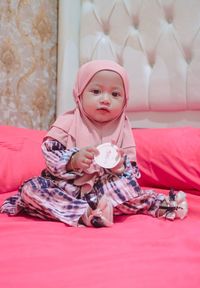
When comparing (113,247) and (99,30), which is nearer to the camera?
(113,247)

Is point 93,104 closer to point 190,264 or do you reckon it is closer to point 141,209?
point 141,209

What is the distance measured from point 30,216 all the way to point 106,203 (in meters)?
0.25

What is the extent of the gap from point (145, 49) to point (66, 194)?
1.17 metres

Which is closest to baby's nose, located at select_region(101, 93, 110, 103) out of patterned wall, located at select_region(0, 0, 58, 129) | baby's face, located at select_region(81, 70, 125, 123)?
baby's face, located at select_region(81, 70, 125, 123)

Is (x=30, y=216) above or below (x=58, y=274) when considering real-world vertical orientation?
below

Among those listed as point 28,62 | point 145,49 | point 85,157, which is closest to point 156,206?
point 85,157

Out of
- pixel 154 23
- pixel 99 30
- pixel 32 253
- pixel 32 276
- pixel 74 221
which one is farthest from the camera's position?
pixel 99 30

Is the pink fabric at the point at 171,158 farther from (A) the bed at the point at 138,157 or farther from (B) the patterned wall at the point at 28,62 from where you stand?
(B) the patterned wall at the point at 28,62

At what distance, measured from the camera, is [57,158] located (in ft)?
3.86

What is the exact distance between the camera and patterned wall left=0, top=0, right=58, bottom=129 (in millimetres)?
2146

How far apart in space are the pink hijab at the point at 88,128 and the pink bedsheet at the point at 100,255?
299mm

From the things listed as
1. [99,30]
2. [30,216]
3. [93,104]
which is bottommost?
[30,216]

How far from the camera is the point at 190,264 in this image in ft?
2.38

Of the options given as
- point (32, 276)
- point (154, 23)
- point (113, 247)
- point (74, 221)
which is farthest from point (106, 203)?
point (154, 23)
